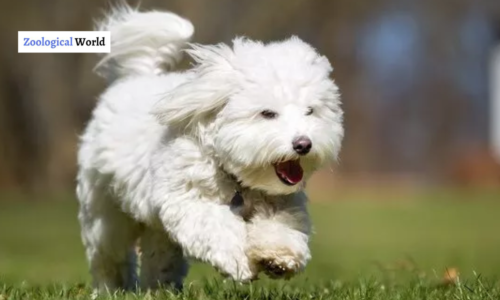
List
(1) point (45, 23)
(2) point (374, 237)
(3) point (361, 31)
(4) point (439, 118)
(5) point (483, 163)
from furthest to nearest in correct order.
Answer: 1. (4) point (439, 118)
2. (5) point (483, 163)
3. (3) point (361, 31)
4. (1) point (45, 23)
5. (2) point (374, 237)

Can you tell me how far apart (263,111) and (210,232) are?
2.25ft

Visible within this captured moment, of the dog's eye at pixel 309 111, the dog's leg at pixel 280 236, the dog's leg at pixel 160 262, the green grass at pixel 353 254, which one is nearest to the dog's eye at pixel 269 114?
the dog's eye at pixel 309 111

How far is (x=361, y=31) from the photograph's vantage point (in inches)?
1489

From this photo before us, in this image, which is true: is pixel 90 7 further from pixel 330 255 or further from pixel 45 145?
pixel 330 255

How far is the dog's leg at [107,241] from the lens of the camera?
7.43m

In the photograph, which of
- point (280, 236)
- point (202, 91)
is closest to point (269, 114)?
point (202, 91)

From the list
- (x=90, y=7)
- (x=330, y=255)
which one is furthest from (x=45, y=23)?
(x=330, y=255)

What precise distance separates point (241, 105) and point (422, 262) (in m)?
6.98

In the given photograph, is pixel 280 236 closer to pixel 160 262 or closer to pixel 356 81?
pixel 160 262

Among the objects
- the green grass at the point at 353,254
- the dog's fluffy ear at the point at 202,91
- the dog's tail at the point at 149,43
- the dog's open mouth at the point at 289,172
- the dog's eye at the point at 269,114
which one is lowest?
the green grass at the point at 353,254

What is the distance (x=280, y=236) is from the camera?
5762 mm

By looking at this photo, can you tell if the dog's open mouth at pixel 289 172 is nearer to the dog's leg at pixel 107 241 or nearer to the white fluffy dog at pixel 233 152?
the white fluffy dog at pixel 233 152

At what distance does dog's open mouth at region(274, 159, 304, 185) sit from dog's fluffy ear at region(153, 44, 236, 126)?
521 millimetres

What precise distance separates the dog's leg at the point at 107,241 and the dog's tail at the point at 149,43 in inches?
39.5
